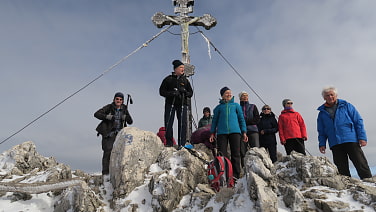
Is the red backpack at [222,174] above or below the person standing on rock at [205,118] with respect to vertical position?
below

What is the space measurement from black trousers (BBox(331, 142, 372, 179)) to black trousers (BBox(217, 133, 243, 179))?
2.03m

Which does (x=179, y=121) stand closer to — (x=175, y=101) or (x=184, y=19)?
(x=175, y=101)

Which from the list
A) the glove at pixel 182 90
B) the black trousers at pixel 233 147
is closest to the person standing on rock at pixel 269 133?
the black trousers at pixel 233 147

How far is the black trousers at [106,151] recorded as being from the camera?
5.65 meters

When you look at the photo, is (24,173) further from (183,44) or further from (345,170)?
(345,170)

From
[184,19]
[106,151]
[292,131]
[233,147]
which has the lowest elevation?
[233,147]

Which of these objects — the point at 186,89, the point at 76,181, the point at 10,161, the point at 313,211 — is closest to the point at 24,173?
Answer: the point at 10,161

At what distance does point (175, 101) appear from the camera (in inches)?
A: 258

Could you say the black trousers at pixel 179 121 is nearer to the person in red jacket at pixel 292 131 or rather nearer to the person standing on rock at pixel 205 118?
the person standing on rock at pixel 205 118

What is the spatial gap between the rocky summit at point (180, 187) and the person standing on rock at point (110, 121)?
2.29 ft

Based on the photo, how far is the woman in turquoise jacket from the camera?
499cm

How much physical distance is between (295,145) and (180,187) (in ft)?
12.2

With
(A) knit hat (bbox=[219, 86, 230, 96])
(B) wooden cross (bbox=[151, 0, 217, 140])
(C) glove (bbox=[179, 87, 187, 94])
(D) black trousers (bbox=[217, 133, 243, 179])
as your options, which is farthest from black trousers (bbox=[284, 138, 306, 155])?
(B) wooden cross (bbox=[151, 0, 217, 140])

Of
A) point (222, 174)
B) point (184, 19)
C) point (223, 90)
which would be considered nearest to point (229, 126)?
point (223, 90)
